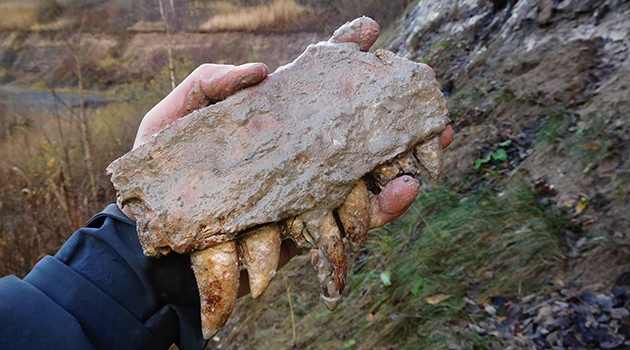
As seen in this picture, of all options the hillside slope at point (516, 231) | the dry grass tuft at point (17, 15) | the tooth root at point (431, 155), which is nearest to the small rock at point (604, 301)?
the hillside slope at point (516, 231)

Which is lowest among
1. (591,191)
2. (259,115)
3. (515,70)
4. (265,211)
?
(591,191)

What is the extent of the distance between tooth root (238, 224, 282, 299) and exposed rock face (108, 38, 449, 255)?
0.05m

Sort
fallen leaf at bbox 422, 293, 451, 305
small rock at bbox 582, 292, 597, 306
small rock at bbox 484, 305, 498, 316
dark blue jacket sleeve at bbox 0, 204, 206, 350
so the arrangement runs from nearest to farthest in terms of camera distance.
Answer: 1. dark blue jacket sleeve at bbox 0, 204, 206, 350
2. small rock at bbox 582, 292, 597, 306
3. small rock at bbox 484, 305, 498, 316
4. fallen leaf at bbox 422, 293, 451, 305

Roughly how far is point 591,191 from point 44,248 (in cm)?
359

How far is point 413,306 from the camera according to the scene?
2289mm

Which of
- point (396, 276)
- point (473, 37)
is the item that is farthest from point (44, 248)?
point (473, 37)

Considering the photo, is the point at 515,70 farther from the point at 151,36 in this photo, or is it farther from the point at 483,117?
the point at 151,36

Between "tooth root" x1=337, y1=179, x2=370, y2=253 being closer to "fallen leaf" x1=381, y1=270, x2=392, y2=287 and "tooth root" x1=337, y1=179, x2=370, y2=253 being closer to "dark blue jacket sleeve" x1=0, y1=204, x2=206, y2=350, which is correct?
"dark blue jacket sleeve" x1=0, y1=204, x2=206, y2=350

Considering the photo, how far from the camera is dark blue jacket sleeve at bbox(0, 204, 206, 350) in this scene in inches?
44.2

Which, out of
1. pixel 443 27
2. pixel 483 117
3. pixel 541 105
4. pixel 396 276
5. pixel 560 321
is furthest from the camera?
pixel 443 27

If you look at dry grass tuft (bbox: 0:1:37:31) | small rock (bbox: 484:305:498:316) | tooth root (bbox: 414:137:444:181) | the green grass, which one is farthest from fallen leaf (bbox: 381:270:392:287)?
dry grass tuft (bbox: 0:1:37:31)

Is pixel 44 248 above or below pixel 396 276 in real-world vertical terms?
above

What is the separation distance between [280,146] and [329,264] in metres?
0.37

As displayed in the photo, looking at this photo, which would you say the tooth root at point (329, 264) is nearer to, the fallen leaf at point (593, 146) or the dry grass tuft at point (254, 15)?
the fallen leaf at point (593, 146)
